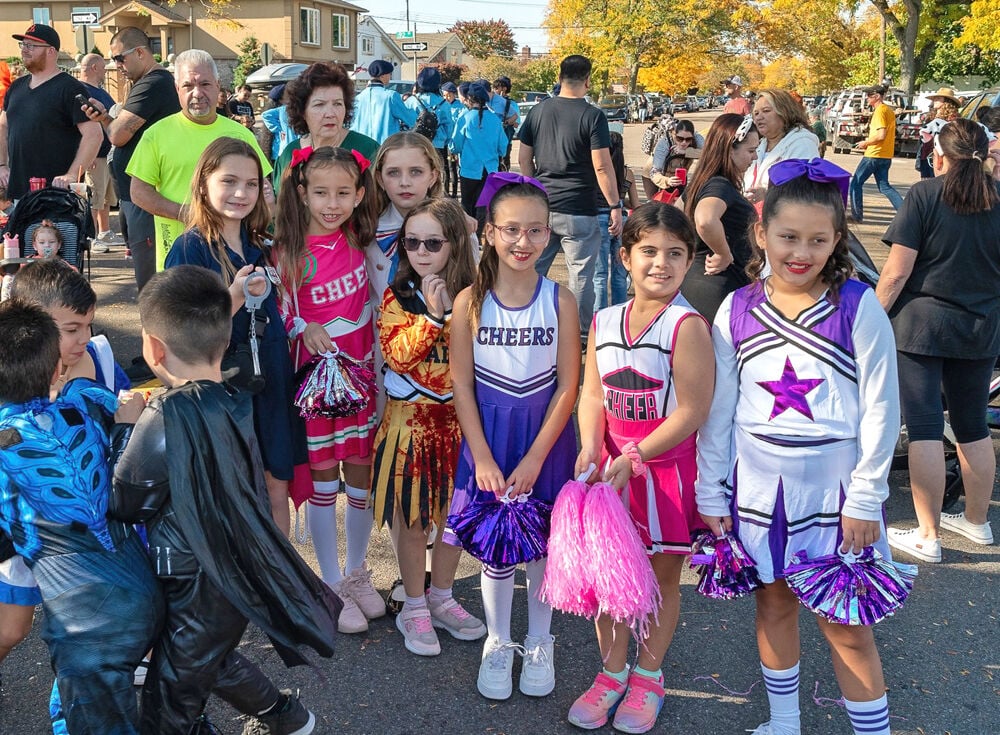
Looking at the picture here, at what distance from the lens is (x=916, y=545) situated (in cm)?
404

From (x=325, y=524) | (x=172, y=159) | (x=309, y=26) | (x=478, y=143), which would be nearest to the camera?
(x=325, y=524)

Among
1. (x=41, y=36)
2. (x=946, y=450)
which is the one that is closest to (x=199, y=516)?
(x=946, y=450)

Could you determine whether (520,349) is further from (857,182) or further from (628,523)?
(857,182)

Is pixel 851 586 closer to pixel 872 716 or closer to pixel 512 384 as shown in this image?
pixel 872 716

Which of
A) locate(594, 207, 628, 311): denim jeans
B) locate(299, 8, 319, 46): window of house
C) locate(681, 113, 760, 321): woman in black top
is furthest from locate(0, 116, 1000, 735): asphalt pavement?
locate(299, 8, 319, 46): window of house

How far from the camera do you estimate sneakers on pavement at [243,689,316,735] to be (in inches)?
104

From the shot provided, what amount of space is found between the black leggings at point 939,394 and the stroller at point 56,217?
14.3 feet

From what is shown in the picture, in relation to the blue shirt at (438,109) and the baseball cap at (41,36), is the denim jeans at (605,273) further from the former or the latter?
the blue shirt at (438,109)

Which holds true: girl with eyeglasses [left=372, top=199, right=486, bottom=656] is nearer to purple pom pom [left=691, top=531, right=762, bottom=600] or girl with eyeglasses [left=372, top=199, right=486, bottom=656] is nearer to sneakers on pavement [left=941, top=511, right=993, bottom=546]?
purple pom pom [left=691, top=531, right=762, bottom=600]

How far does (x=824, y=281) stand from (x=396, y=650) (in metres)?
1.96

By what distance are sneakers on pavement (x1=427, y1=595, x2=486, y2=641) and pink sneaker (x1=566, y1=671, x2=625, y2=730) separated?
0.52 meters

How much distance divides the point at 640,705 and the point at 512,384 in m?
1.11

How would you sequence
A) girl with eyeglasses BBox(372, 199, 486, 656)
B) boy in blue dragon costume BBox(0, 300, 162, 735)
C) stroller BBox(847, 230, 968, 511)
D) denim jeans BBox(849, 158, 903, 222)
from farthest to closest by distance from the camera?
denim jeans BBox(849, 158, 903, 222)
stroller BBox(847, 230, 968, 511)
girl with eyeglasses BBox(372, 199, 486, 656)
boy in blue dragon costume BBox(0, 300, 162, 735)

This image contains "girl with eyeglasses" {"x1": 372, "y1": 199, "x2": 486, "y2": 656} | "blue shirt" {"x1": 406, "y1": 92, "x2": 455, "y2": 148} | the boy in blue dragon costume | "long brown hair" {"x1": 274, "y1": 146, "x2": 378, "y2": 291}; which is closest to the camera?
the boy in blue dragon costume
